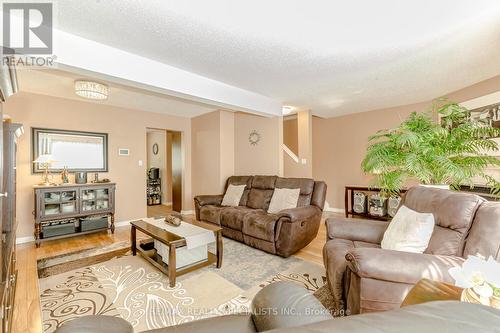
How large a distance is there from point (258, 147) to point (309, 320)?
13.2 feet

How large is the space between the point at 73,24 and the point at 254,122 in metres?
3.29

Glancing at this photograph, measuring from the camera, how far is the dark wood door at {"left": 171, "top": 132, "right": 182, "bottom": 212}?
5.46m

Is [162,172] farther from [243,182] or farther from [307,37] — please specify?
[307,37]

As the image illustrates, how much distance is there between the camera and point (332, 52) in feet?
7.67

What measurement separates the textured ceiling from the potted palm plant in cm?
75

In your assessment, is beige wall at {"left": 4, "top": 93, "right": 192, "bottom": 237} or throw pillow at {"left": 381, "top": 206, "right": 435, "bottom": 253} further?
beige wall at {"left": 4, "top": 93, "right": 192, "bottom": 237}

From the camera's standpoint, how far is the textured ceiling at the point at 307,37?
5.46 ft

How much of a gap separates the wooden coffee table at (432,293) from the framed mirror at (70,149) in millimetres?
4307

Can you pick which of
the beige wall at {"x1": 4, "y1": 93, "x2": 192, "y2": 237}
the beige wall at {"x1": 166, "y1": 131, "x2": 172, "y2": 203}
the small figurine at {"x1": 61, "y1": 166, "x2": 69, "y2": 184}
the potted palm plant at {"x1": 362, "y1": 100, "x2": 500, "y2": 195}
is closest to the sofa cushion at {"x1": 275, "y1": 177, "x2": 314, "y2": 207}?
the potted palm plant at {"x1": 362, "y1": 100, "x2": 500, "y2": 195}

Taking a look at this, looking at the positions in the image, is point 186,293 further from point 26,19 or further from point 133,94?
point 133,94

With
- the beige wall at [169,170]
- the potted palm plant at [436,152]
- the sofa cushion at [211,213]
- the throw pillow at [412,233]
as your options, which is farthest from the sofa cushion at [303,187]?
the beige wall at [169,170]

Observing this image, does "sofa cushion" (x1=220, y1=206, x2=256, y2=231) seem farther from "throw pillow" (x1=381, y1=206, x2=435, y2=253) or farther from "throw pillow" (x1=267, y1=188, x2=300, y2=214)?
"throw pillow" (x1=381, y1=206, x2=435, y2=253)

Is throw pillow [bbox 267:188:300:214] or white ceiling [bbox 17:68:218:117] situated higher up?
white ceiling [bbox 17:68:218:117]

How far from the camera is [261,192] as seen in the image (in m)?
3.78
